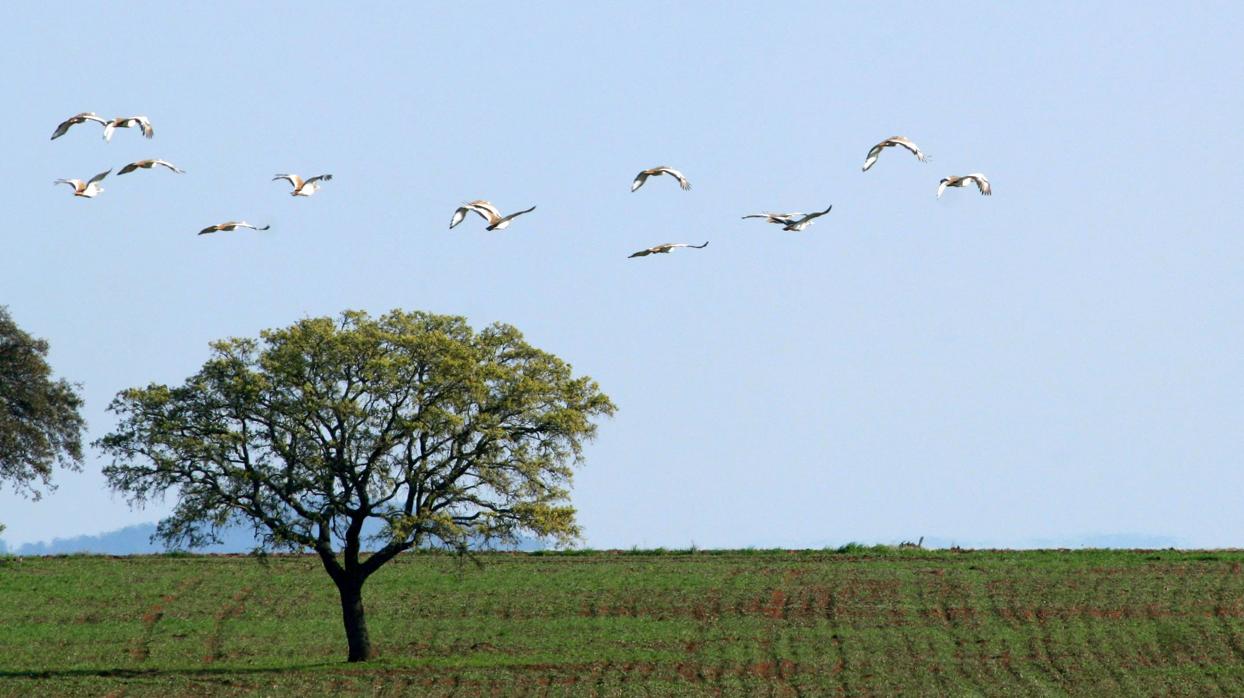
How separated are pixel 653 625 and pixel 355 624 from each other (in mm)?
9918

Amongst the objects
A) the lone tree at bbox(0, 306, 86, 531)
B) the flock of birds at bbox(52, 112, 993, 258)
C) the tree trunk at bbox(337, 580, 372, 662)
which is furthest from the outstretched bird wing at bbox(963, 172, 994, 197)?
the lone tree at bbox(0, 306, 86, 531)

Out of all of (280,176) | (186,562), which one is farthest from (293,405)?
(186,562)

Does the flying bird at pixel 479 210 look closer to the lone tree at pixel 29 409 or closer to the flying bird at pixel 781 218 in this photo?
the flying bird at pixel 781 218

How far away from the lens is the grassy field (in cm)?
4944

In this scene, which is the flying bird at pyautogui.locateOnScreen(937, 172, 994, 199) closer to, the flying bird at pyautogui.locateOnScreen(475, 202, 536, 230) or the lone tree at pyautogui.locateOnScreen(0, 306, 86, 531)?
the flying bird at pyautogui.locateOnScreen(475, 202, 536, 230)

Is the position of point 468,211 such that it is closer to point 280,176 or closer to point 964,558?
point 280,176

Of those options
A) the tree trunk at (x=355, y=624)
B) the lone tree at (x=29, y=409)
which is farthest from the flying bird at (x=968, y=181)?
the lone tree at (x=29, y=409)

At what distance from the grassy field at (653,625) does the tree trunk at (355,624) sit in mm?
774

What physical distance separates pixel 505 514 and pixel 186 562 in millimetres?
25373

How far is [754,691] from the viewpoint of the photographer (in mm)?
47906

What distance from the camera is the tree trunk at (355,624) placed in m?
54.1

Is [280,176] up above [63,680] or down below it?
above

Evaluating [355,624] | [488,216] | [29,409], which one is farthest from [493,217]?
[29,409]

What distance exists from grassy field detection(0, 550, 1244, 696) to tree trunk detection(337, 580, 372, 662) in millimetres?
774
